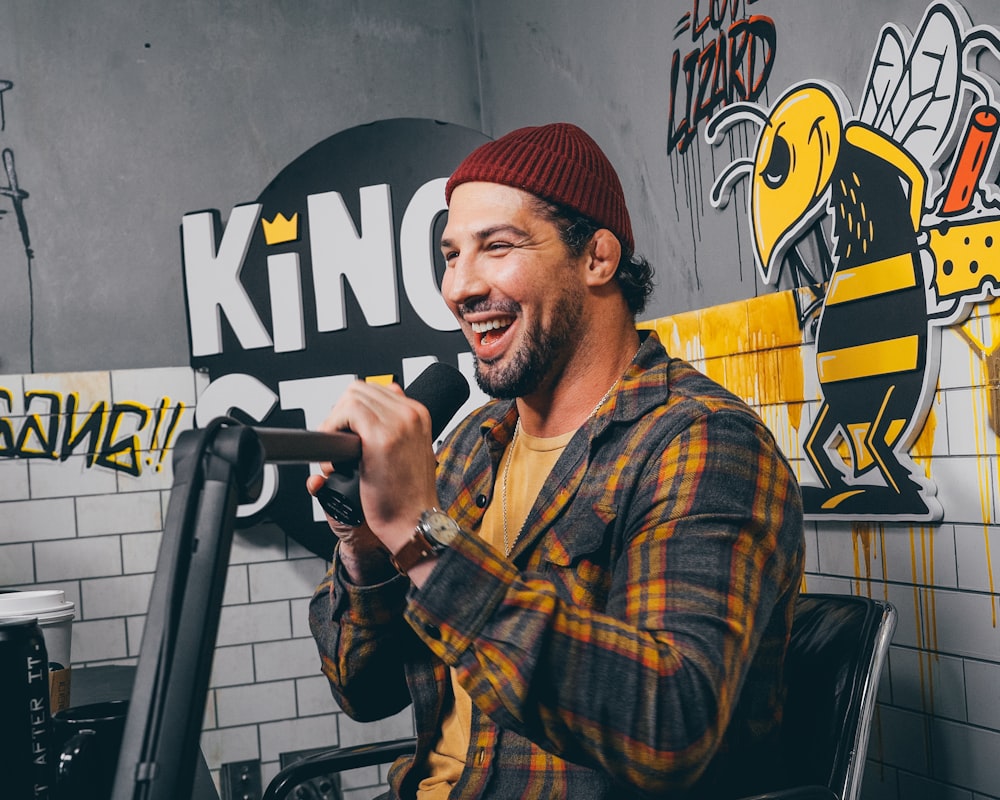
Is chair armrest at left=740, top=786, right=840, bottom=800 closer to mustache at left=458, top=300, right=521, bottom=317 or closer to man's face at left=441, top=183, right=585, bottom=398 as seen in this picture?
man's face at left=441, top=183, right=585, bottom=398

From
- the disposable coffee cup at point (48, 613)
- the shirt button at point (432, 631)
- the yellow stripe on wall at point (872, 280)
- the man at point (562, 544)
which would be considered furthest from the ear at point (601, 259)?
the disposable coffee cup at point (48, 613)

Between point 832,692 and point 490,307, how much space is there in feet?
2.76

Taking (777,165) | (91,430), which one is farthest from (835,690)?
(91,430)

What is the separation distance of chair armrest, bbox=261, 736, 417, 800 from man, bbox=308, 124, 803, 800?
7 centimetres

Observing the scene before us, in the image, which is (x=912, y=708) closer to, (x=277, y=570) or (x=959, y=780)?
(x=959, y=780)

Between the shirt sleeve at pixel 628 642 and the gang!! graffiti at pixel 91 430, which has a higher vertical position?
the gang!! graffiti at pixel 91 430

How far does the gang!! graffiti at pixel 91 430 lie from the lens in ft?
12.3

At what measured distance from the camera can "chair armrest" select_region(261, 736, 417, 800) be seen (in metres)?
1.80

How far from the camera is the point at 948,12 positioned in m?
1.89

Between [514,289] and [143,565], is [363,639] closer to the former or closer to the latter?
[514,289]

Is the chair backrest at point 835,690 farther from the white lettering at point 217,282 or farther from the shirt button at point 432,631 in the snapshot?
the white lettering at point 217,282

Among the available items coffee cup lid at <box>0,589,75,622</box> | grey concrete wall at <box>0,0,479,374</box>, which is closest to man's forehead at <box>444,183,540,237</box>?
coffee cup lid at <box>0,589,75,622</box>

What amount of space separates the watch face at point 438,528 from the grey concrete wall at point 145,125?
2.98 m

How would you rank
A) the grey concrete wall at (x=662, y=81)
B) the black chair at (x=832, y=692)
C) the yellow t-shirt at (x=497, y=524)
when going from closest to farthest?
the black chair at (x=832, y=692), the yellow t-shirt at (x=497, y=524), the grey concrete wall at (x=662, y=81)
